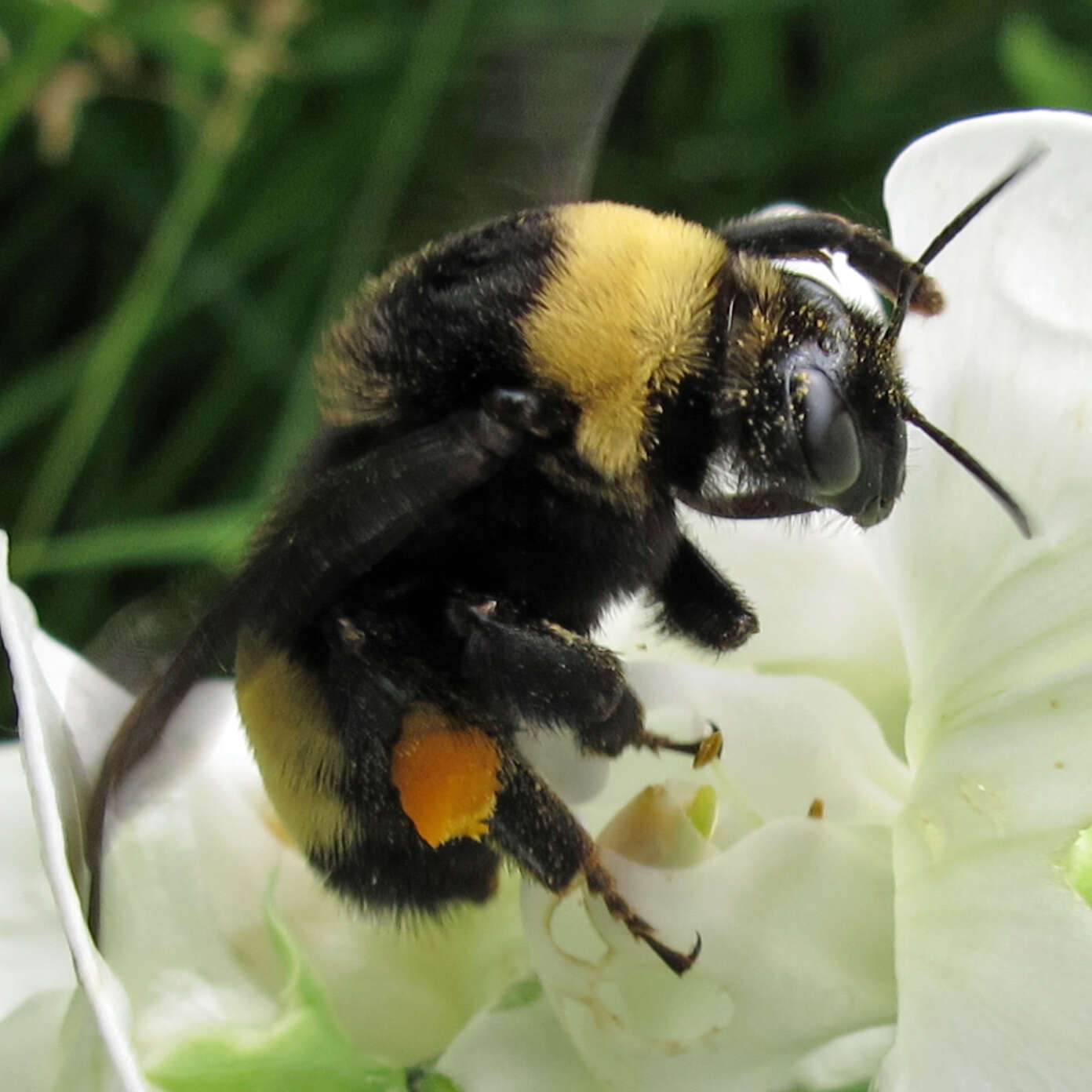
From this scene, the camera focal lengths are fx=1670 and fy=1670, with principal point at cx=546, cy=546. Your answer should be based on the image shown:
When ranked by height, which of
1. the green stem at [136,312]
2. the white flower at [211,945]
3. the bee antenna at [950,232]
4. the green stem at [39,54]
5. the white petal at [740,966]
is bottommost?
the green stem at [136,312]

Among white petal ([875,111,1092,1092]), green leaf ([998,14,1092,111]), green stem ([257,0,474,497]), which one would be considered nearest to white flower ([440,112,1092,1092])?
white petal ([875,111,1092,1092])

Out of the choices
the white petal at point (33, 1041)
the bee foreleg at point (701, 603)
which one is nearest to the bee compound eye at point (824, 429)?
the bee foreleg at point (701, 603)

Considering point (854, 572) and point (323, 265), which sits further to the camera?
point (323, 265)

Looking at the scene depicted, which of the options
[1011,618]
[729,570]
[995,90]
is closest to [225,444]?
[995,90]

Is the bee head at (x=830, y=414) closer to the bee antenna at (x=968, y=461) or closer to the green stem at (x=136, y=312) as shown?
the bee antenna at (x=968, y=461)

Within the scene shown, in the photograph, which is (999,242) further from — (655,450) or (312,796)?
(312,796)

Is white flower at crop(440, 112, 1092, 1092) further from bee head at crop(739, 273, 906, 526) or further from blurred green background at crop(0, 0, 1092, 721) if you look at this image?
blurred green background at crop(0, 0, 1092, 721)
